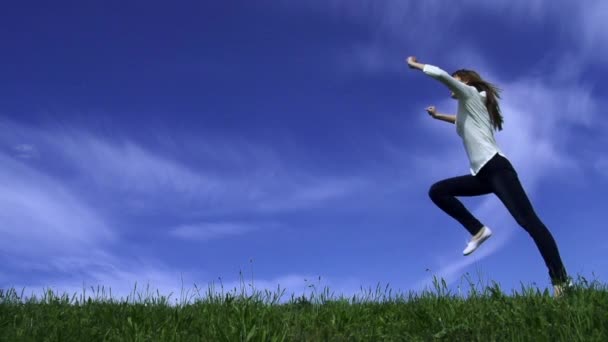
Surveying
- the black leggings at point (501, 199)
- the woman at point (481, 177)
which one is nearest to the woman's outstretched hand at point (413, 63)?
the woman at point (481, 177)

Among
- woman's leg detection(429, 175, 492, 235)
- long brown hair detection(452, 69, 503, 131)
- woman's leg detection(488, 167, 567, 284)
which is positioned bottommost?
woman's leg detection(488, 167, 567, 284)

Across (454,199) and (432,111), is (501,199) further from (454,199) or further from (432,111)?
(432,111)

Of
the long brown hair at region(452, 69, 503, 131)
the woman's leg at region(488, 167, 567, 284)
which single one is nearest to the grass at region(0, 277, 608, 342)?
the woman's leg at region(488, 167, 567, 284)

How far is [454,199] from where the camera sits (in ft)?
29.8

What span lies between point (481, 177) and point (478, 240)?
105 centimetres

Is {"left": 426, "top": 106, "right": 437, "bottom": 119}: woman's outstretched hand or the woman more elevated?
{"left": 426, "top": 106, "right": 437, "bottom": 119}: woman's outstretched hand

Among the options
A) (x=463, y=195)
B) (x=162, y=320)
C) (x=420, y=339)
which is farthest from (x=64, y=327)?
(x=463, y=195)

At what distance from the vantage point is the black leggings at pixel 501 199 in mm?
7668

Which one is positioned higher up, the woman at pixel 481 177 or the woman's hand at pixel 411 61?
the woman's hand at pixel 411 61

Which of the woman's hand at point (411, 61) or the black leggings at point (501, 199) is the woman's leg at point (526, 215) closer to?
the black leggings at point (501, 199)

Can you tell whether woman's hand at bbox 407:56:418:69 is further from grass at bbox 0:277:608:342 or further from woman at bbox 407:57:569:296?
grass at bbox 0:277:608:342

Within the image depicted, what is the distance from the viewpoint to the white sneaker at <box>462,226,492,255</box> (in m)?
8.90

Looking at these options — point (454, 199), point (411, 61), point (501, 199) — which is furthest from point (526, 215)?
point (411, 61)

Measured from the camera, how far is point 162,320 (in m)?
6.72
